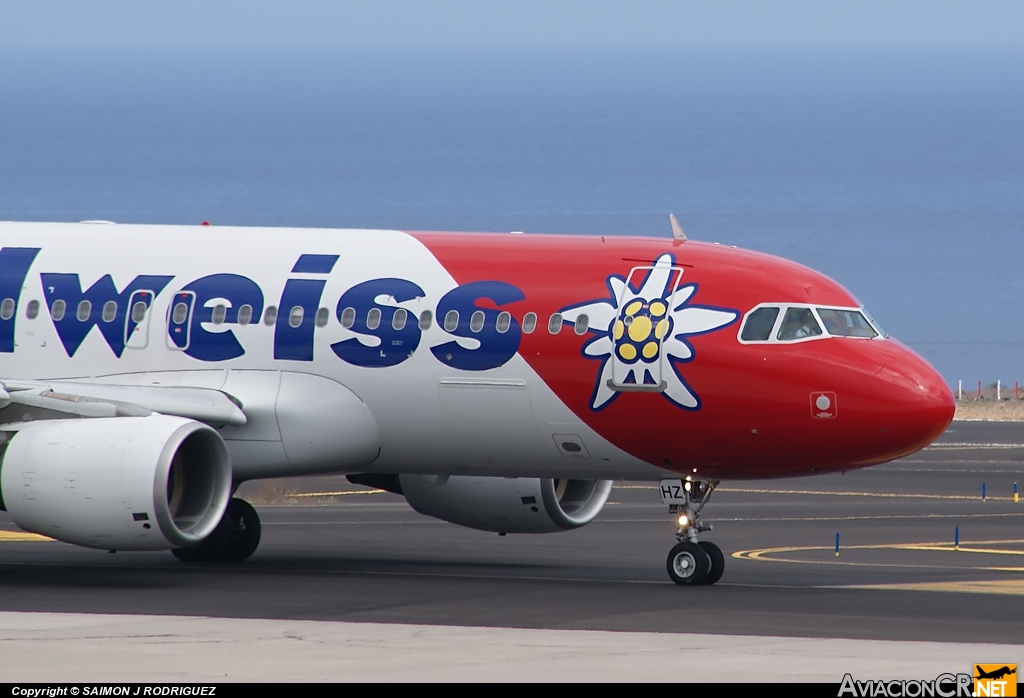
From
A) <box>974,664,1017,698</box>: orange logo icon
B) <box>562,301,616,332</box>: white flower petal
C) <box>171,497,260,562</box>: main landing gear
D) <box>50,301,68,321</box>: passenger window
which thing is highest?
<box>562,301,616,332</box>: white flower petal

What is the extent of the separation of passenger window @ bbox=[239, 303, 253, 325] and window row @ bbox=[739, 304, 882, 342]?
7.42 metres

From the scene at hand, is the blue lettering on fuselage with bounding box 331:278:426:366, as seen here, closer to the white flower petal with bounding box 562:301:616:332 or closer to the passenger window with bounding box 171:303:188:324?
the white flower petal with bounding box 562:301:616:332

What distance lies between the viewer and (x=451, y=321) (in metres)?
30.1

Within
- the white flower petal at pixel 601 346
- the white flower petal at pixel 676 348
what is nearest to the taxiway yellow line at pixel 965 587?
the white flower petal at pixel 676 348

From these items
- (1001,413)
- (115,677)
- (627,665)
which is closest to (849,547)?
(627,665)

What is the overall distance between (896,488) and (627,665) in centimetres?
3017

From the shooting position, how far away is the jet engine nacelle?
107 ft

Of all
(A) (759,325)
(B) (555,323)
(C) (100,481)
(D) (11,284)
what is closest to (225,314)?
(D) (11,284)

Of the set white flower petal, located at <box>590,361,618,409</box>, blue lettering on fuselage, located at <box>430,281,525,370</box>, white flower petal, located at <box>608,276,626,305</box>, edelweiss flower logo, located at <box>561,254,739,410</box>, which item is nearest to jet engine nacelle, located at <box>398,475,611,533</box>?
blue lettering on fuselage, located at <box>430,281,525,370</box>

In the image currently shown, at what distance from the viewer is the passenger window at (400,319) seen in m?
30.4

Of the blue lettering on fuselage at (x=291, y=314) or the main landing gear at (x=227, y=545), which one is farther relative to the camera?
the main landing gear at (x=227, y=545)

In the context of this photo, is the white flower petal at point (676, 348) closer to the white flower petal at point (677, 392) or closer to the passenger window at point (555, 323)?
the white flower petal at point (677, 392)

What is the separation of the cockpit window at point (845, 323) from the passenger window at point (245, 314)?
8.42 meters

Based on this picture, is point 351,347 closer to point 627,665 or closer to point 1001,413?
point 627,665
